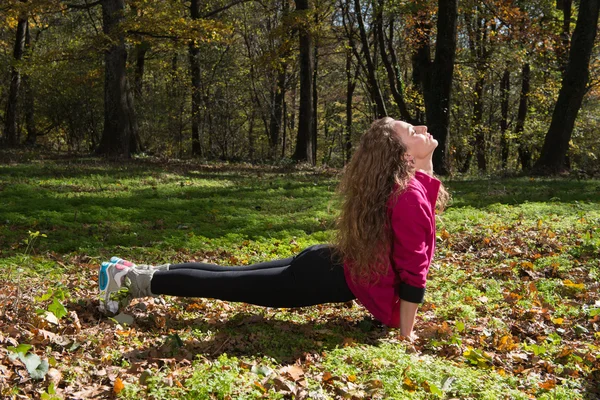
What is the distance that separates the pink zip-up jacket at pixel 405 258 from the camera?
12.1ft

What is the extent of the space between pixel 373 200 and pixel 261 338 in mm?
1442

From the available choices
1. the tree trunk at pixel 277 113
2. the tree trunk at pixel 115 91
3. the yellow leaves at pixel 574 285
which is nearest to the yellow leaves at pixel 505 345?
the yellow leaves at pixel 574 285

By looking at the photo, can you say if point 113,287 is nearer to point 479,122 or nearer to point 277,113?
point 479,122

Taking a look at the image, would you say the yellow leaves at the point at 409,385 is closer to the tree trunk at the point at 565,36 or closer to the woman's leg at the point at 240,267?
the woman's leg at the point at 240,267

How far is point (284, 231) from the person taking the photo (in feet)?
26.7

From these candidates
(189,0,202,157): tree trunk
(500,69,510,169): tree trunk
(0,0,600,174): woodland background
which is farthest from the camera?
(500,69,510,169): tree trunk

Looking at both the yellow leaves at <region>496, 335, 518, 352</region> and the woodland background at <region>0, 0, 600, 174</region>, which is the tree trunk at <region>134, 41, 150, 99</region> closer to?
the woodland background at <region>0, 0, 600, 174</region>

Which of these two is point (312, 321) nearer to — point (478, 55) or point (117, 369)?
point (117, 369)

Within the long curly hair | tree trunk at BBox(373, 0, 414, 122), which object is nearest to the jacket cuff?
the long curly hair

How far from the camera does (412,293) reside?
3.71m

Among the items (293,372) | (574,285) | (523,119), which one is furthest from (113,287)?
(523,119)

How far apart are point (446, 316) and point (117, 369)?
10.0ft

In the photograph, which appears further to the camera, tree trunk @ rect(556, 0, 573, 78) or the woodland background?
tree trunk @ rect(556, 0, 573, 78)

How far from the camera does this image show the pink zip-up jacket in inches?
146
